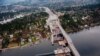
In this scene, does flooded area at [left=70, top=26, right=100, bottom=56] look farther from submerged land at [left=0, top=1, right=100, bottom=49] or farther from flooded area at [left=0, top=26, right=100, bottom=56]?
submerged land at [left=0, top=1, right=100, bottom=49]

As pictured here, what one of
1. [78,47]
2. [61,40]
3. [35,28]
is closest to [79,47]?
[78,47]

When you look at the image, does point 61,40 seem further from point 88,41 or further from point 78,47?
point 78,47

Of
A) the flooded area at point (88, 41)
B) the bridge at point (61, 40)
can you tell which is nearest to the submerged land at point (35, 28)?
the bridge at point (61, 40)

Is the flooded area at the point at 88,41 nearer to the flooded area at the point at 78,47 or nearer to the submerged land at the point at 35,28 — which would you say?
the flooded area at the point at 78,47

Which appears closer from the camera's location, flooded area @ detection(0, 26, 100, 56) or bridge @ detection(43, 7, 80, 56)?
flooded area @ detection(0, 26, 100, 56)

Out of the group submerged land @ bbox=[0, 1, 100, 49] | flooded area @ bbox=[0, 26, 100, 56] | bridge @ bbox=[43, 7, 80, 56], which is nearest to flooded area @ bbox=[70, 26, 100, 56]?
flooded area @ bbox=[0, 26, 100, 56]

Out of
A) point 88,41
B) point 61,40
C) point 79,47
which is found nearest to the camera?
point 79,47

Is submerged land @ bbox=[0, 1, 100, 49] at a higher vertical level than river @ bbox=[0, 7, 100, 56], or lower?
higher

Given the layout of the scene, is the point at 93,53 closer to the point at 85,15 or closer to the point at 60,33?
the point at 60,33

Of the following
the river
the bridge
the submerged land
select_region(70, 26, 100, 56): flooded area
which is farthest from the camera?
the submerged land
